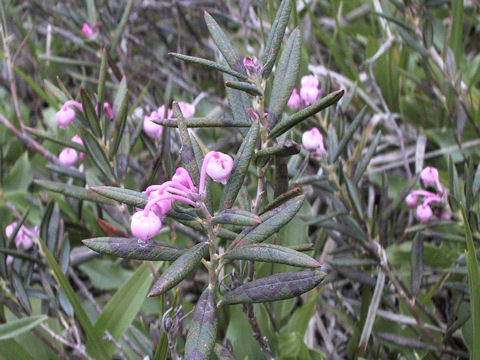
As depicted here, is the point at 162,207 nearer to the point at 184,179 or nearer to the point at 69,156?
the point at 184,179

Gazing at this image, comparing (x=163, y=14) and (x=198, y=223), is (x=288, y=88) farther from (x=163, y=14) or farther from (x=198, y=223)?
(x=163, y=14)

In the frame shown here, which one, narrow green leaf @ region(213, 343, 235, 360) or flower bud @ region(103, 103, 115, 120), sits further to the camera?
flower bud @ region(103, 103, 115, 120)

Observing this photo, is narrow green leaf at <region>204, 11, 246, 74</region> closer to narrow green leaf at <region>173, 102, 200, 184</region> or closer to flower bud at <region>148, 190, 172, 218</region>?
narrow green leaf at <region>173, 102, 200, 184</region>

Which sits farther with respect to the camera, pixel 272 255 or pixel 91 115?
pixel 91 115

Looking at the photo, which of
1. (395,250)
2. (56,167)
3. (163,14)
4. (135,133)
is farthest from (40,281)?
(163,14)

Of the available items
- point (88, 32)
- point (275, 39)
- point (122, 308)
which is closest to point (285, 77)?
point (275, 39)

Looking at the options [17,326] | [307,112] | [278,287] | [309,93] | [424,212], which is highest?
[307,112]

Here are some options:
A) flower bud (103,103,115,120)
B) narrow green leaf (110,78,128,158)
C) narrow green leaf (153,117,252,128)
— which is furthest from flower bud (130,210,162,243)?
flower bud (103,103,115,120)

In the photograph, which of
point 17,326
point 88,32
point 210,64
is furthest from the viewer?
point 88,32
